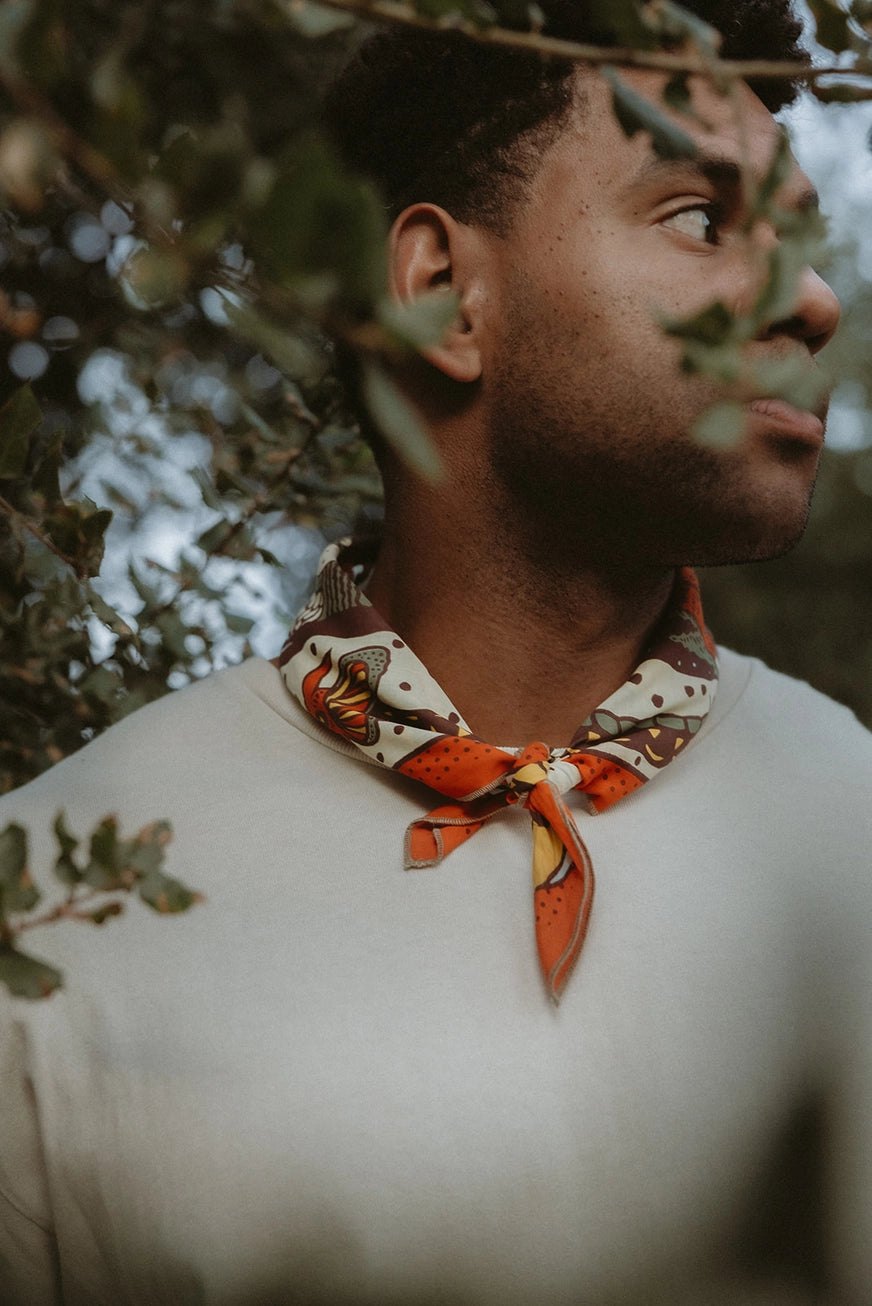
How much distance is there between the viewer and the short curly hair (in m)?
1.67

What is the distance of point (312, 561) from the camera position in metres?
3.86

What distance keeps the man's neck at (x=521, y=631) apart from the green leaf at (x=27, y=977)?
111cm

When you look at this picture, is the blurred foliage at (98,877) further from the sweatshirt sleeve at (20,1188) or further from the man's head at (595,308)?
Result: the man's head at (595,308)

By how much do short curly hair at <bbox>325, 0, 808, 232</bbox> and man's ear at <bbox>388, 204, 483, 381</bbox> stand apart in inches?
1.7

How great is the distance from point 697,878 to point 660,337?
2.42ft

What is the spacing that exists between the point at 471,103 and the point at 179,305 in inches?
25.6

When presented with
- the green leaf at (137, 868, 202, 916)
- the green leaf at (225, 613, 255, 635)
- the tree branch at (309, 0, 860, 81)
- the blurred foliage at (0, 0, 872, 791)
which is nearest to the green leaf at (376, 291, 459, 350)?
the blurred foliage at (0, 0, 872, 791)

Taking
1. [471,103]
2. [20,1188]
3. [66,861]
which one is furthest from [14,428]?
[471,103]

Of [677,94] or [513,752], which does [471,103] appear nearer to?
[513,752]

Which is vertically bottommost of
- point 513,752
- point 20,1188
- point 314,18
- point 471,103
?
point 20,1188

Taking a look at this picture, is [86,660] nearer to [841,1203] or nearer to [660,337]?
[660,337]

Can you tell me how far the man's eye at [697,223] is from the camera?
1.55 metres

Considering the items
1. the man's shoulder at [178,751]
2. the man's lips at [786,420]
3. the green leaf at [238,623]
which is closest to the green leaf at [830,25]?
the man's lips at [786,420]

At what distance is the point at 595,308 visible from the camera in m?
1.53
